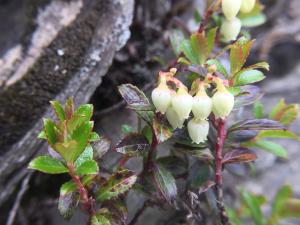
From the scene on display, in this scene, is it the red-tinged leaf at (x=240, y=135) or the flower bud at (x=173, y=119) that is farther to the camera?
the red-tinged leaf at (x=240, y=135)

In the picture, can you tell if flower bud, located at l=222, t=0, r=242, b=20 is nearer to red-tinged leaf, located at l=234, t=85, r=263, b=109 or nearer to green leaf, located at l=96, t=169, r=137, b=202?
red-tinged leaf, located at l=234, t=85, r=263, b=109

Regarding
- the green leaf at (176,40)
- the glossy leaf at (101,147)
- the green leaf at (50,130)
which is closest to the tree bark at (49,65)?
the green leaf at (176,40)

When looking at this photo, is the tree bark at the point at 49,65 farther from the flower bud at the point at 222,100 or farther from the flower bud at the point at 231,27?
the flower bud at the point at 222,100

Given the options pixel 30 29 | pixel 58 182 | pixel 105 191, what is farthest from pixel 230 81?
pixel 58 182

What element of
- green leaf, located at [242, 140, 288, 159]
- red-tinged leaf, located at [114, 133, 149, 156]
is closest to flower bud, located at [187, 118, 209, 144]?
red-tinged leaf, located at [114, 133, 149, 156]

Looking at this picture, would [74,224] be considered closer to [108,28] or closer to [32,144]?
[32,144]

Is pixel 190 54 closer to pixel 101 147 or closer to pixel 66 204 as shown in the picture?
pixel 101 147

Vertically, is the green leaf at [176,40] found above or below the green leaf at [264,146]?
above
